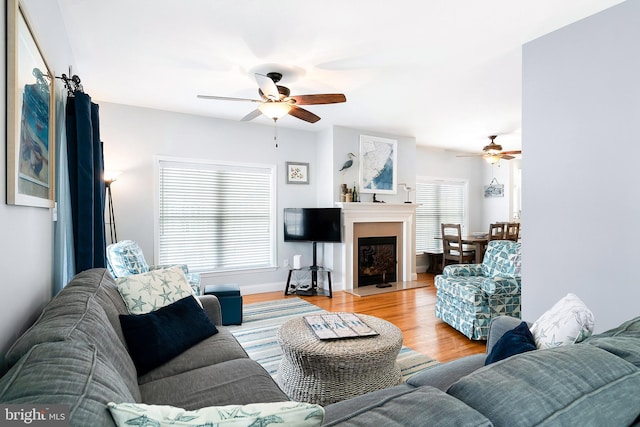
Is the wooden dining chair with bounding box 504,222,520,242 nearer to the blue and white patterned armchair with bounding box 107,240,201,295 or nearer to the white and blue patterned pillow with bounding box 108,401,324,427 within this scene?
the blue and white patterned armchair with bounding box 107,240,201,295

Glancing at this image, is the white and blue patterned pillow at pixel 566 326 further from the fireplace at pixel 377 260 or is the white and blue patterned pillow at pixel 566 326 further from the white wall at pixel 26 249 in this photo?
the fireplace at pixel 377 260

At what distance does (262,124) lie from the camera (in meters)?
4.97

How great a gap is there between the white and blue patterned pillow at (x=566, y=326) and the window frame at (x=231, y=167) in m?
4.06

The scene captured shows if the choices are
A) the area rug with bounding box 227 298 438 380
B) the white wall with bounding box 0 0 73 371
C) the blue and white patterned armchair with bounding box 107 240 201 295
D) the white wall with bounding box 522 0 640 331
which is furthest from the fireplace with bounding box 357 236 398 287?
the white wall with bounding box 0 0 73 371

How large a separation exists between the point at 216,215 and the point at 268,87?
2533mm

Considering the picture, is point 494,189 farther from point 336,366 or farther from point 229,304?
point 336,366

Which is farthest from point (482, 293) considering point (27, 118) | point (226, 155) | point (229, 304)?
point (226, 155)

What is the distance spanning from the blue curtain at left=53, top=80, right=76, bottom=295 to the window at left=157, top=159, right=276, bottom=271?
228 cm

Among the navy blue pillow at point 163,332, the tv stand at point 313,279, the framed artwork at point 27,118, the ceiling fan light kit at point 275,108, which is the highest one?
the ceiling fan light kit at point 275,108

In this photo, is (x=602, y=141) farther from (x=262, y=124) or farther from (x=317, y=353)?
(x=262, y=124)

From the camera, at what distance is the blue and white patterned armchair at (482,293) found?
3.18m

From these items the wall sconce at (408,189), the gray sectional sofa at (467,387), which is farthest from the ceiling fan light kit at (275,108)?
the wall sconce at (408,189)

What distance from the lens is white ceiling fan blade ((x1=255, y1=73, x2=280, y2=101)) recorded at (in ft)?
8.72

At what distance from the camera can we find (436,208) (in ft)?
23.1
